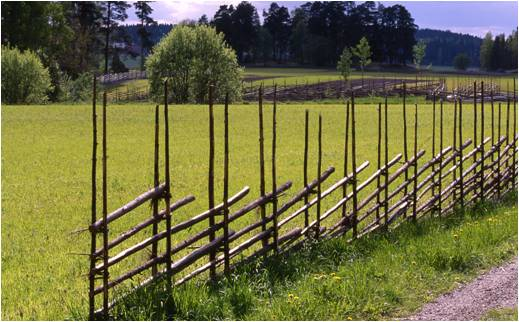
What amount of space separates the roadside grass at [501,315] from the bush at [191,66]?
47.8m

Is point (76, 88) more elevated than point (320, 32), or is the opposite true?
point (320, 32)

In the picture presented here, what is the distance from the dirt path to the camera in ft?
19.2

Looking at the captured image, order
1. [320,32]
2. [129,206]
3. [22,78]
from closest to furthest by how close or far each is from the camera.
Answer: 1. [129,206]
2. [22,78]
3. [320,32]

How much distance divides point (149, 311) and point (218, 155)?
44.0ft

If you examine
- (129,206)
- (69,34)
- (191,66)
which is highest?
(69,34)

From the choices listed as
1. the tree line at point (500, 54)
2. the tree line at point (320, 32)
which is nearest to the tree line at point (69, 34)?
the tree line at point (320, 32)

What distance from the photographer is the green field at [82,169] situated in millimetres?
7289

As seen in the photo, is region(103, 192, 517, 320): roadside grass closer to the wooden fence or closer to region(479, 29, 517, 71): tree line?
the wooden fence

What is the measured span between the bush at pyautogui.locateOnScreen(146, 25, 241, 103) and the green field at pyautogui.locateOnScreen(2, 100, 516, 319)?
55.8 ft

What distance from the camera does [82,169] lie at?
1691cm

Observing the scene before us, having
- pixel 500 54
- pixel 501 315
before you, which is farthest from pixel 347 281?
pixel 500 54

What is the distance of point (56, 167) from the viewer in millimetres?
17156

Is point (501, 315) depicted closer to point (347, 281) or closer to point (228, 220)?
point (347, 281)

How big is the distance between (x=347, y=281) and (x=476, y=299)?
117cm
